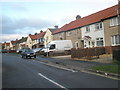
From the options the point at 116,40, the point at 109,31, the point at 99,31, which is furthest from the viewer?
the point at 99,31

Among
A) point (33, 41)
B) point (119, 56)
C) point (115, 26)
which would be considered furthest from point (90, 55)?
point (33, 41)

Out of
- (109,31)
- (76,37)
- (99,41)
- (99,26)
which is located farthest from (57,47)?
(109,31)

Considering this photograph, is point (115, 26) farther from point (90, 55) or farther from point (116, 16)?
point (90, 55)

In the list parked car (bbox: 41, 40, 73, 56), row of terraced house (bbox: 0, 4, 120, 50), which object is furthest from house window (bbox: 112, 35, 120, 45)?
parked car (bbox: 41, 40, 73, 56)

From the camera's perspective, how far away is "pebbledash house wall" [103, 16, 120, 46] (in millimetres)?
23094

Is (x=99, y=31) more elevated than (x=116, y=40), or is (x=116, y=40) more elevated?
(x=99, y=31)

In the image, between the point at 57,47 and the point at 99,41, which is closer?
the point at 99,41

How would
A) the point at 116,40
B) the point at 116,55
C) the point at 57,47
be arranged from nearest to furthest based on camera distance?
the point at 116,55, the point at 116,40, the point at 57,47

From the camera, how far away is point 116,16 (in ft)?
75.9

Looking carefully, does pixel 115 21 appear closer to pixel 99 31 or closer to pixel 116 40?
pixel 116 40

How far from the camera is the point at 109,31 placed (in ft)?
80.2

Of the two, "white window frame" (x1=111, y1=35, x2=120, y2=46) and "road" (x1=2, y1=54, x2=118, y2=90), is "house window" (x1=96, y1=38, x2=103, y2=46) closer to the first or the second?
"white window frame" (x1=111, y1=35, x2=120, y2=46)

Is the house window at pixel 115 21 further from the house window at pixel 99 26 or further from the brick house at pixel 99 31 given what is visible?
the house window at pixel 99 26

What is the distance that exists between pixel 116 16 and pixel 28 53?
51.9 feet
